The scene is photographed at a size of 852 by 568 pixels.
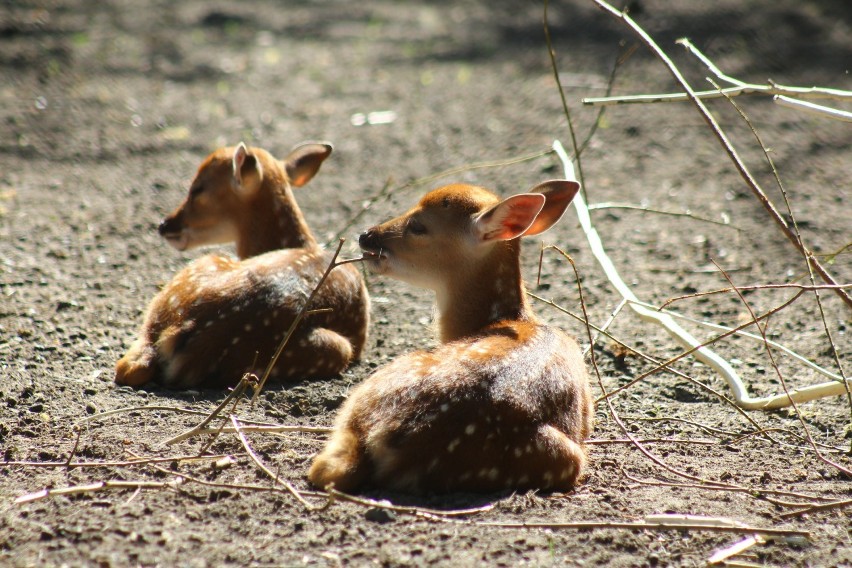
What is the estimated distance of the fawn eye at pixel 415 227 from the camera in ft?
17.1

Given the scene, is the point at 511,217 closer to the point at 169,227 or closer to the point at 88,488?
the point at 88,488

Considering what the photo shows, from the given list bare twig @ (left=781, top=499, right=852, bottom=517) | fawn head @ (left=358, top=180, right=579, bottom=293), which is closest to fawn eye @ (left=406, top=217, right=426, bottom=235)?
fawn head @ (left=358, top=180, right=579, bottom=293)

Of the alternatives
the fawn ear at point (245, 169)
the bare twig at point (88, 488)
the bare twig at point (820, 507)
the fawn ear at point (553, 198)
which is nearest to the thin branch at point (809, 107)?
the fawn ear at point (553, 198)

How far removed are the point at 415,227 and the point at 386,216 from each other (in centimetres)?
255

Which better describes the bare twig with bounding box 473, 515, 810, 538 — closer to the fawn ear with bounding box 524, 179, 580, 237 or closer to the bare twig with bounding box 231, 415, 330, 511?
the bare twig with bounding box 231, 415, 330, 511

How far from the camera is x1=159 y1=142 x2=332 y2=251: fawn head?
619cm

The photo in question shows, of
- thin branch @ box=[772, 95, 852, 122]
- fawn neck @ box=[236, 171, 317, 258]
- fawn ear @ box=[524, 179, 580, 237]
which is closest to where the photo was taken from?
thin branch @ box=[772, 95, 852, 122]

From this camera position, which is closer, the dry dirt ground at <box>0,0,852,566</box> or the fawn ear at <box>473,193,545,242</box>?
the dry dirt ground at <box>0,0,852,566</box>

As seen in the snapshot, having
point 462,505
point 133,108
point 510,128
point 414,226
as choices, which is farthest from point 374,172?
point 462,505

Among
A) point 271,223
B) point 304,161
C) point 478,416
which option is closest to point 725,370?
point 478,416

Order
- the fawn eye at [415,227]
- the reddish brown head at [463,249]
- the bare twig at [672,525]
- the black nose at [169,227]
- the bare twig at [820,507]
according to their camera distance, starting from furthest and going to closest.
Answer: the black nose at [169,227]
the fawn eye at [415,227]
the reddish brown head at [463,249]
the bare twig at [820,507]
the bare twig at [672,525]

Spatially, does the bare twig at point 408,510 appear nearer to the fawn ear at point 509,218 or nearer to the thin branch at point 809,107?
the fawn ear at point 509,218

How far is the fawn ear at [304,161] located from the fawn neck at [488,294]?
1.89 metres

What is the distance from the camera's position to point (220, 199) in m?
6.29
